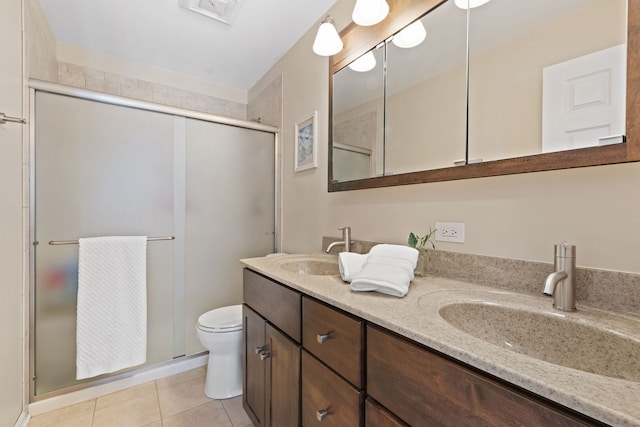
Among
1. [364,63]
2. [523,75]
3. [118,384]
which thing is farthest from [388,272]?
[118,384]

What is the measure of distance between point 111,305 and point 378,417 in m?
1.74

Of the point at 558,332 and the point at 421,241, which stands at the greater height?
the point at 421,241

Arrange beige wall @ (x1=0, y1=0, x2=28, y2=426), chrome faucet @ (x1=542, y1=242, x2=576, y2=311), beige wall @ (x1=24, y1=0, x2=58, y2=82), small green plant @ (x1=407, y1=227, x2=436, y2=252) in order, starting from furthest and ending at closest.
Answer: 1. beige wall @ (x1=24, y1=0, x2=58, y2=82)
2. beige wall @ (x1=0, y1=0, x2=28, y2=426)
3. small green plant @ (x1=407, y1=227, x2=436, y2=252)
4. chrome faucet @ (x1=542, y1=242, x2=576, y2=311)

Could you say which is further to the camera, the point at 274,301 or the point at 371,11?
the point at 371,11

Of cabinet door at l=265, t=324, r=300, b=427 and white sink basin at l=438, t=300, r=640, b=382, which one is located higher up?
white sink basin at l=438, t=300, r=640, b=382

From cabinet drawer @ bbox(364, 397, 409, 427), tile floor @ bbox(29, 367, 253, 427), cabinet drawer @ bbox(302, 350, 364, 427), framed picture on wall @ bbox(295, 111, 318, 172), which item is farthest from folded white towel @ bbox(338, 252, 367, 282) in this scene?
tile floor @ bbox(29, 367, 253, 427)

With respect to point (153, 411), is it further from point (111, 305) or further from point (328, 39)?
point (328, 39)

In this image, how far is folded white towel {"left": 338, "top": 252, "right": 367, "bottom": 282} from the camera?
1.04m

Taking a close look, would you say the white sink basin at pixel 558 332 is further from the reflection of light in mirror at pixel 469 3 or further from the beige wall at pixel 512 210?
the reflection of light in mirror at pixel 469 3

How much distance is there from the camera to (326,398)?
2.79 feet

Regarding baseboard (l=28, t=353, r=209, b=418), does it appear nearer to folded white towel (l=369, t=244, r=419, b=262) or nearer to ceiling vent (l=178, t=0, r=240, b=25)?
folded white towel (l=369, t=244, r=419, b=262)

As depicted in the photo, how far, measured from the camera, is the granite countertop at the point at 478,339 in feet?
1.25

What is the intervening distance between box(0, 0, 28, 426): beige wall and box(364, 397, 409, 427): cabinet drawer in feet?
5.25

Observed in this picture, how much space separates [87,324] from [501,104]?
92.0 inches
